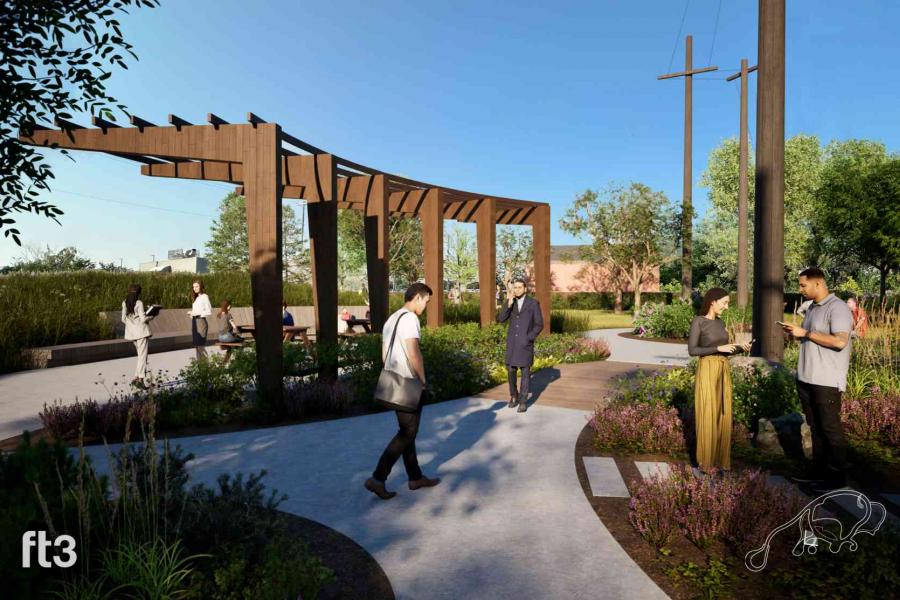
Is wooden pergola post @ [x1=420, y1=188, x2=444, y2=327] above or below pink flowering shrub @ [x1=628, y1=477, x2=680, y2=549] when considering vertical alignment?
above

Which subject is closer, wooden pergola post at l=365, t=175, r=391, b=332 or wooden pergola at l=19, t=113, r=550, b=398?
wooden pergola at l=19, t=113, r=550, b=398

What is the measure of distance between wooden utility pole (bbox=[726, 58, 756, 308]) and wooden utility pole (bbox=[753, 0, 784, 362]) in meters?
13.2

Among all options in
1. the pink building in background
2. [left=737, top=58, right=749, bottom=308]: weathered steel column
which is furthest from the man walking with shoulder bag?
the pink building in background

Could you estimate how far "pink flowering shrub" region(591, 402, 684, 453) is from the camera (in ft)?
→ 19.6

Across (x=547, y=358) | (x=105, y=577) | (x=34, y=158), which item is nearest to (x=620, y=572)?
(x=105, y=577)

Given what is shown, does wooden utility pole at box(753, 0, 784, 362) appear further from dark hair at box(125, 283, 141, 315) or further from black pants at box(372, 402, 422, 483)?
dark hair at box(125, 283, 141, 315)

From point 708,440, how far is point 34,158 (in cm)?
598

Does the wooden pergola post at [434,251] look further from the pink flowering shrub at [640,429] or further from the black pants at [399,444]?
the black pants at [399,444]

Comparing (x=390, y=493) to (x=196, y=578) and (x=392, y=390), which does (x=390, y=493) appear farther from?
(x=196, y=578)

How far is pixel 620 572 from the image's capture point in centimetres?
342

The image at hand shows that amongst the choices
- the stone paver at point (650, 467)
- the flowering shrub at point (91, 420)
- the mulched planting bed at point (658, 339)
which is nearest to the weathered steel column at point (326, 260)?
the flowering shrub at point (91, 420)

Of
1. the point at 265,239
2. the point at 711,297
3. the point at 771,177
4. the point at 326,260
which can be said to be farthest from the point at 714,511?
the point at 326,260

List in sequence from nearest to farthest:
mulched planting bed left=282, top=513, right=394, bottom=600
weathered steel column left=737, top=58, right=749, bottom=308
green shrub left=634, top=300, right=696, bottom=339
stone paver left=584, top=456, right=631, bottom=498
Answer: mulched planting bed left=282, top=513, right=394, bottom=600 < stone paver left=584, top=456, right=631, bottom=498 < green shrub left=634, top=300, right=696, bottom=339 < weathered steel column left=737, top=58, right=749, bottom=308

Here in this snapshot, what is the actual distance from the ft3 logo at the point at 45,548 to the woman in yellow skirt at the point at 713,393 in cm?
452
